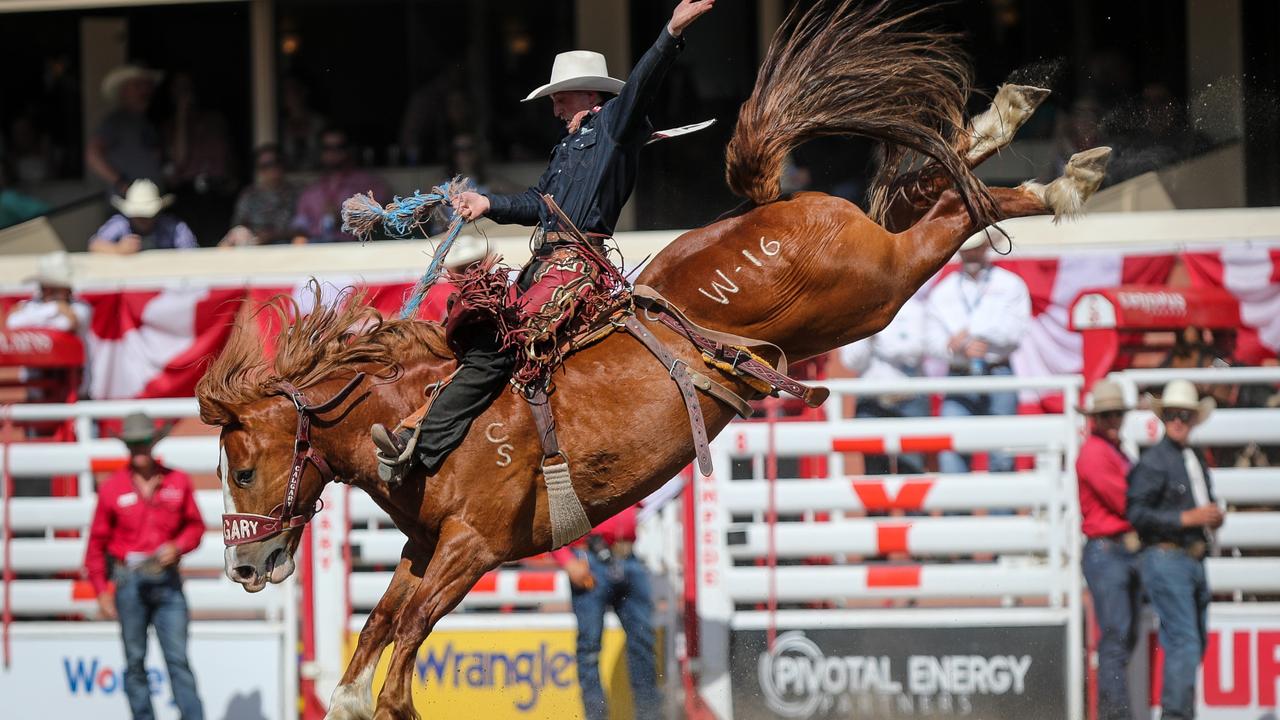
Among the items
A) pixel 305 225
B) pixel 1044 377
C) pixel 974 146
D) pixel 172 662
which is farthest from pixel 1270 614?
pixel 305 225

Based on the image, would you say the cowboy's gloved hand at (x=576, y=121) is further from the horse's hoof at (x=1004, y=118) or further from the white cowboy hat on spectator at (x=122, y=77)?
the white cowboy hat on spectator at (x=122, y=77)

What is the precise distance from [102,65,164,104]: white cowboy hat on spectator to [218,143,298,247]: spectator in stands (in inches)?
68.3

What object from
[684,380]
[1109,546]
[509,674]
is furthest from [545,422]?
[1109,546]

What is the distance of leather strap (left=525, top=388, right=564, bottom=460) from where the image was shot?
4.89 meters

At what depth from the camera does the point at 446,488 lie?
16.1ft

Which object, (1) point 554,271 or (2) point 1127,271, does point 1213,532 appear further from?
(1) point 554,271

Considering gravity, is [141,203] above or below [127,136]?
below

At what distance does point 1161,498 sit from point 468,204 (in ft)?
14.3

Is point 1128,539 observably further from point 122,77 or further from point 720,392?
point 122,77

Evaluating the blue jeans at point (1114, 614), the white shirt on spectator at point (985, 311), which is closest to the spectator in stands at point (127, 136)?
the white shirt on spectator at point (985, 311)

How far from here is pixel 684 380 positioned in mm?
4922

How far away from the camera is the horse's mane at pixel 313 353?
199 inches

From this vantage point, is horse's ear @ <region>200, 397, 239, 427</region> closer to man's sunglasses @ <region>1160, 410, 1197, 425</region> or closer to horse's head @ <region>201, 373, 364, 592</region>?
horse's head @ <region>201, 373, 364, 592</region>

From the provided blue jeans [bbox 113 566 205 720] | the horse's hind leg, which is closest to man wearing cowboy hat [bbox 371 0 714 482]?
the horse's hind leg
